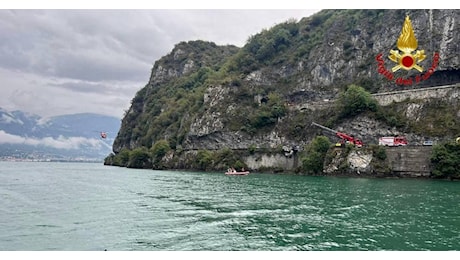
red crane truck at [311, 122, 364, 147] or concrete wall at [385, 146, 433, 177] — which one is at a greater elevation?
red crane truck at [311, 122, 364, 147]

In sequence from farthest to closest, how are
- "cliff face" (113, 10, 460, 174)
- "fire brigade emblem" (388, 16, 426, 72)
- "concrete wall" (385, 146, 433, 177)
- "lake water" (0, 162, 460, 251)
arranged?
"cliff face" (113, 10, 460, 174)
"concrete wall" (385, 146, 433, 177)
"fire brigade emblem" (388, 16, 426, 72)
"lake water" (0, 162, 460, 251)

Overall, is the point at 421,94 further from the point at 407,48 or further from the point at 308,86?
the point at 407,48

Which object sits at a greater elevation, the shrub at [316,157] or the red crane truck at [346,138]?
the red crane truck at [346,138]

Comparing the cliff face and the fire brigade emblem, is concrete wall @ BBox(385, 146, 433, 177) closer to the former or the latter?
the cliff face

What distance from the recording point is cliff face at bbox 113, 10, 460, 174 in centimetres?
6303

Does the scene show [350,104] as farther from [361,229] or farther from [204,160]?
[361,229]

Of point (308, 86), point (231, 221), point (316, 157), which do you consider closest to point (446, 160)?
point (316, 157)

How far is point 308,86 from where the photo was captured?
83.0 meters

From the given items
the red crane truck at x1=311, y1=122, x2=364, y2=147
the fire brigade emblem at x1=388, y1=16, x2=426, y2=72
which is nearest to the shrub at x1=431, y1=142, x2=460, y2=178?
the red crane truck at x1=311, y1=122, x2=364, y2=147

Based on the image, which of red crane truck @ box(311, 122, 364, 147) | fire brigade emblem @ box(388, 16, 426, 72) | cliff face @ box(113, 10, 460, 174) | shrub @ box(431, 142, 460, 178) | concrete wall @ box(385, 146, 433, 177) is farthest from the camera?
cliff face @ box(113, 10, 460, 174)

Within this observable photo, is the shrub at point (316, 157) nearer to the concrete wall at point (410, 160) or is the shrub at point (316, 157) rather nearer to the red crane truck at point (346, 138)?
the red crane truck at point (346, 138)

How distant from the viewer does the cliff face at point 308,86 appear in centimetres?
6303

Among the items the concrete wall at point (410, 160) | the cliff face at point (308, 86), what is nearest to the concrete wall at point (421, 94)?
the cliff face at point (308, 86)

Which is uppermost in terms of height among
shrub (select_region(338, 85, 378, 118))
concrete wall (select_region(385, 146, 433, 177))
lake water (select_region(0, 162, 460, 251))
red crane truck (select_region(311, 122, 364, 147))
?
shrub (select_region(338, 85, 378, 118))
